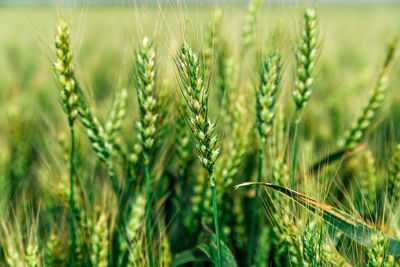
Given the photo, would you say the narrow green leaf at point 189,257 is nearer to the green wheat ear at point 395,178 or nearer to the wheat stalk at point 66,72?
the wheat stalk at point 66,72

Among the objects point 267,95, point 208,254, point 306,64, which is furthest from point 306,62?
point 208,254

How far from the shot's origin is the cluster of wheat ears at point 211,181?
0.74 m

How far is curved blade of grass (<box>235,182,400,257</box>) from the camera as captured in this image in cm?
73

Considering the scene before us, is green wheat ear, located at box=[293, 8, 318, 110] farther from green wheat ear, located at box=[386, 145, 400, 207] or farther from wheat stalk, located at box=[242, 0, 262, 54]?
wheat stalk, located at box=[242, 0, 262, 54]

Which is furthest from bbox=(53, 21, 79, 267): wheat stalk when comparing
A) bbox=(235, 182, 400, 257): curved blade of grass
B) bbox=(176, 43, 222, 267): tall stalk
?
bbox=(235, 182, 400, 257): curved blade of grass

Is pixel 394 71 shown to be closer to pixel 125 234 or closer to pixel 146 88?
pixel 146 88

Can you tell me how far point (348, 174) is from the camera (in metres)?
1.38

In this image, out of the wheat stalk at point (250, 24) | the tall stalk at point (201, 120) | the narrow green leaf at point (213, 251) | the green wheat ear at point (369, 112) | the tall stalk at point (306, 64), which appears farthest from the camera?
the wheat stalk at point (250, 24)

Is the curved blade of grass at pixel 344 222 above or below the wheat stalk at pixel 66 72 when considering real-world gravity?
below

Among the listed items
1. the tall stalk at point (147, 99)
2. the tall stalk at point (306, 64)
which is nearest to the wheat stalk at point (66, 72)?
the tall stalk at point (147, 99)

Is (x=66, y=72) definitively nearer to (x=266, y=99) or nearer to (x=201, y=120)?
(x=201, y=120)

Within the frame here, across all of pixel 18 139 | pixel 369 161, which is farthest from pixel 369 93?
pixel 18 139

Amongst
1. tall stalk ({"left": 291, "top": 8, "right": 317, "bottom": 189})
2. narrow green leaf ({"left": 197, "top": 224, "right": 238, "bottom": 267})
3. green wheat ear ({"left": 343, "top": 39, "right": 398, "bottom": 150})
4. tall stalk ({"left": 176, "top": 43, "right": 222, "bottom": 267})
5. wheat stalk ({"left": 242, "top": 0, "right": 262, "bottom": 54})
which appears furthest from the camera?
wheat stalk ({"left": 242, "top": 0, "right": 262, "bottom": 54})

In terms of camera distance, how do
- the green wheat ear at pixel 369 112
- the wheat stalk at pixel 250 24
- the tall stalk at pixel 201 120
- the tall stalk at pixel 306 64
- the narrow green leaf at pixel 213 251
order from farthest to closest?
1. the wheat stalk at pixel 250 24
2. the green wheat ear at pixel 369 112
3. the tall stalk at pixel 306 64
4. the narrow green leaf at pixel 213 251
5. the tall stalk at pixel 201 120
